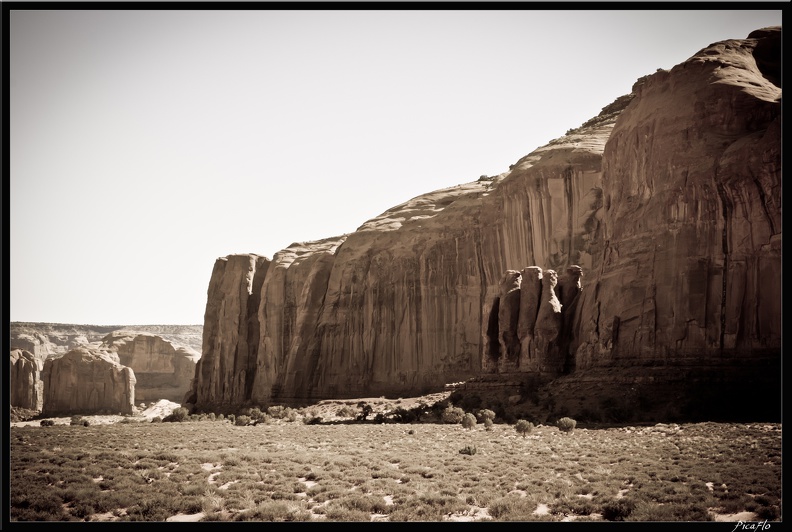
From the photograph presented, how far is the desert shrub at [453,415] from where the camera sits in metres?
50.6

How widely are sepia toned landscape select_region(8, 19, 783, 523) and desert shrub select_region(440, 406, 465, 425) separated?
0.21m

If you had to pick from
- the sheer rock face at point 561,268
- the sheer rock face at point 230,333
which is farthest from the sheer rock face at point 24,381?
the sheer rock face at point 561,268

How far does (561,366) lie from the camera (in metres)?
52.9

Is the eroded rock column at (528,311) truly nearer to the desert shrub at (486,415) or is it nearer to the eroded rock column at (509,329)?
the eroded rock column at (509,329)

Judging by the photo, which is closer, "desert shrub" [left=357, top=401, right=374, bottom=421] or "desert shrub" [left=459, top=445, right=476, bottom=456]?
"desert shrub" [left=459, top=445, right=476, bottom=456]

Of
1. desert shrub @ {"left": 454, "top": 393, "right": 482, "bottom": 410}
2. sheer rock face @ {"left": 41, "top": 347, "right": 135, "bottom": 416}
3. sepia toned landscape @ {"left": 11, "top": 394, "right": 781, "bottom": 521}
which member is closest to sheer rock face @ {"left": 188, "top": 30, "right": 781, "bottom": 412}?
desert shrub @ {"left": 454, "top": 393, "right": 482, "bottom": 410}

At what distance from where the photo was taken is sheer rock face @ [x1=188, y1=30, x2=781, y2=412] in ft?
138

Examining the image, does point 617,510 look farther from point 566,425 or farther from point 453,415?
point 453,415

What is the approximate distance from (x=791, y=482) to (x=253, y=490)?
541 inches

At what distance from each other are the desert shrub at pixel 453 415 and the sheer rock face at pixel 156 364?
103 m

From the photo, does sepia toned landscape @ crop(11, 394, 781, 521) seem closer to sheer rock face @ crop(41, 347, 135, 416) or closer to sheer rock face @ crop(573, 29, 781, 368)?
sheer rock face @ crop(573, 29, 781, 368)

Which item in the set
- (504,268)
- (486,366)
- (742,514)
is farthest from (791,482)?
(504,268)
